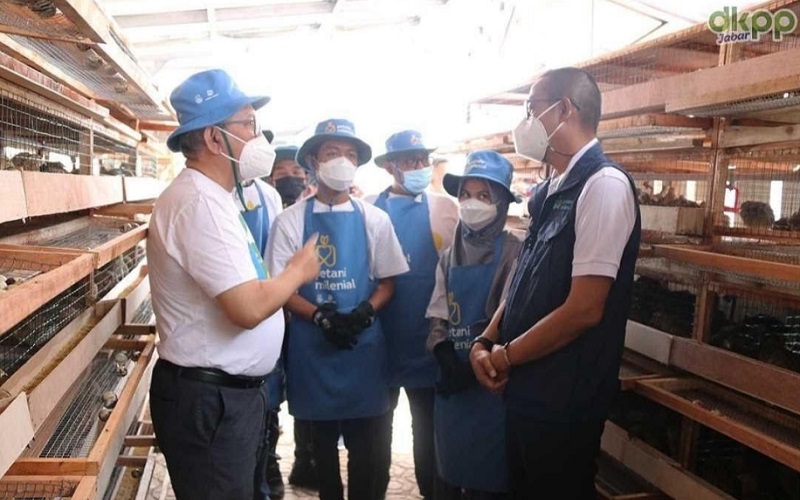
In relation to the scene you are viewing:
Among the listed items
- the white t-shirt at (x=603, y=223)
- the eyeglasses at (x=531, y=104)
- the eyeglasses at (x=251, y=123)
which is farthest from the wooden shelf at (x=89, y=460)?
the eyeglasses at (x=531, y=104)

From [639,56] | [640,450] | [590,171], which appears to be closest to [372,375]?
[640,450]

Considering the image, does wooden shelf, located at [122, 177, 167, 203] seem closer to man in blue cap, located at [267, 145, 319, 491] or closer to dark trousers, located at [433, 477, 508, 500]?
man in blue cap, located at [267, 145, 319, 491]

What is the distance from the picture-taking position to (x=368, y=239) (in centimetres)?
248

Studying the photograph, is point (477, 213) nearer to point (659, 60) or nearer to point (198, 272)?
point (198, 272)

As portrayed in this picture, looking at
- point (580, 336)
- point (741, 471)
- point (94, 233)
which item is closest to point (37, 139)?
point (94, 233)

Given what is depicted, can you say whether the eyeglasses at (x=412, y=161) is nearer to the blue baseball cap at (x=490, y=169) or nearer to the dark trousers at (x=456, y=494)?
the blue baseball cap at (x=490, y=169)

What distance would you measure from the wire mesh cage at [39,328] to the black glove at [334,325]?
80cm

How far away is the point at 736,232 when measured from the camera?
7.34 ft

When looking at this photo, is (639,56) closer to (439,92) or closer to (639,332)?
(639,332)

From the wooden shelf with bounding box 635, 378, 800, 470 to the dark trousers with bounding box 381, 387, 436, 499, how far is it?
90cm

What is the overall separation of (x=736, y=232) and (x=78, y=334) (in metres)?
2.22

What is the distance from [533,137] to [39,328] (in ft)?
5.51

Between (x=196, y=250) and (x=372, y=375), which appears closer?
(x=196, y=250)

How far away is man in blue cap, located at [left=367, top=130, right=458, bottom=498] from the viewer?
8.73 ft
